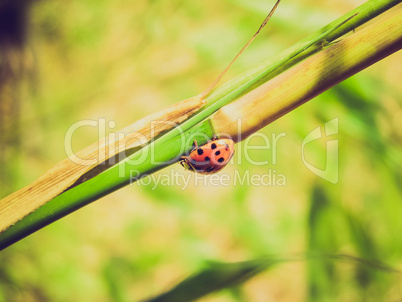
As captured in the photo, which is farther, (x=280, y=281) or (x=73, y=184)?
(x=280, y=281)

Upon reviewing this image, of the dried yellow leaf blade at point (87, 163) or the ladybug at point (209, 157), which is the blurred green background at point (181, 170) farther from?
the dried yellow leaf blade at point (87, 163)

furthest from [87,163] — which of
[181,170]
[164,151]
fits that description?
[181,170]

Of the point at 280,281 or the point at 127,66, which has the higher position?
the point at 127,66

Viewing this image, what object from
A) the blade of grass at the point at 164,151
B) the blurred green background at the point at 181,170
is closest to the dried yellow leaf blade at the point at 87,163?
the blade of grass at the point at 164,151

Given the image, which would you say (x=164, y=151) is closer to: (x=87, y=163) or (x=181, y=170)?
(x=87, y=163)

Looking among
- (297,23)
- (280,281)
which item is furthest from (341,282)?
(297,23)

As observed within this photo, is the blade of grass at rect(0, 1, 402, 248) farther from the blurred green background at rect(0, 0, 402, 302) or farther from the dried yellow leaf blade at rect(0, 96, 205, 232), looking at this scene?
the blurred green background at rect(0, 0, 402, 302)

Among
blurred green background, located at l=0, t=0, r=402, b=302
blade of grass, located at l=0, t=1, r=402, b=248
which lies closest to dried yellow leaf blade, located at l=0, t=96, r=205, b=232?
blade of grass, located at l=0, t=1, r=402, b=248

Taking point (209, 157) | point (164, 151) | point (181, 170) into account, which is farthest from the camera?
point (181, 170)

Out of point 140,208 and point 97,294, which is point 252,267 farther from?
point 140,208
